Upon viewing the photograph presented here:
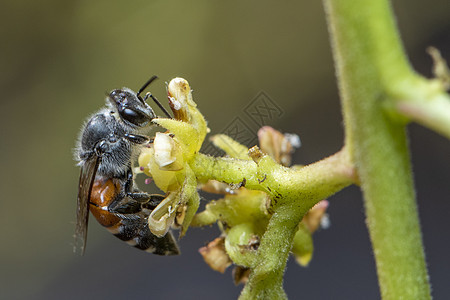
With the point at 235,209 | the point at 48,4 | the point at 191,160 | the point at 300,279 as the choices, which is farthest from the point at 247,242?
the point at 48,4

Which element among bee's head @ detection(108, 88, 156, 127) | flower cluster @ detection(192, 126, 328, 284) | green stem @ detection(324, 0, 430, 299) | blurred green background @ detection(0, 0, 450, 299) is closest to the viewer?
green stem @ detection(324, 0, 430, 299)

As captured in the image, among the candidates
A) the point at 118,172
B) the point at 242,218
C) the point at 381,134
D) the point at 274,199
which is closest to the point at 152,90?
the point at 118,172

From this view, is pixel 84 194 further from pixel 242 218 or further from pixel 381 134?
pixel 381 134

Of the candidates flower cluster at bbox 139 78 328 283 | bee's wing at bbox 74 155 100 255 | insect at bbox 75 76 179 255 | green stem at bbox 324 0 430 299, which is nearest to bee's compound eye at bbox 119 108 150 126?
insect at bbox 75 76 179 255

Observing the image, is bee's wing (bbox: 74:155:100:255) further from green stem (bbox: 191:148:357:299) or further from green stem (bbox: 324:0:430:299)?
green stem (bbox: 324:0:430:299)

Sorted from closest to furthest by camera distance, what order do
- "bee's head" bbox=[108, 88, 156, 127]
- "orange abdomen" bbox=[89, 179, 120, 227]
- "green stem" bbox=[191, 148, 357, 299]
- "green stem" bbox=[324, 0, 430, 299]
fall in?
1. "green stem" bbox=[324, 0, 430, 299]
2. "green stem" bbox=[191, 148, 357, 299]
3. "bee's head" bbox=[108, 88, 156, 127]
4. "orange abdomen" bbox=[89, 179, 120, 227]

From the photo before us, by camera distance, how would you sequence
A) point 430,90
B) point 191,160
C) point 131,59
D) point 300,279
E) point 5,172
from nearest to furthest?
point 430,90 < point 191,160 < point 300,279 < point 131,59 < point 5,172

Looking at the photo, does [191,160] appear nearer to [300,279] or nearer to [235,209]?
[235,209]
